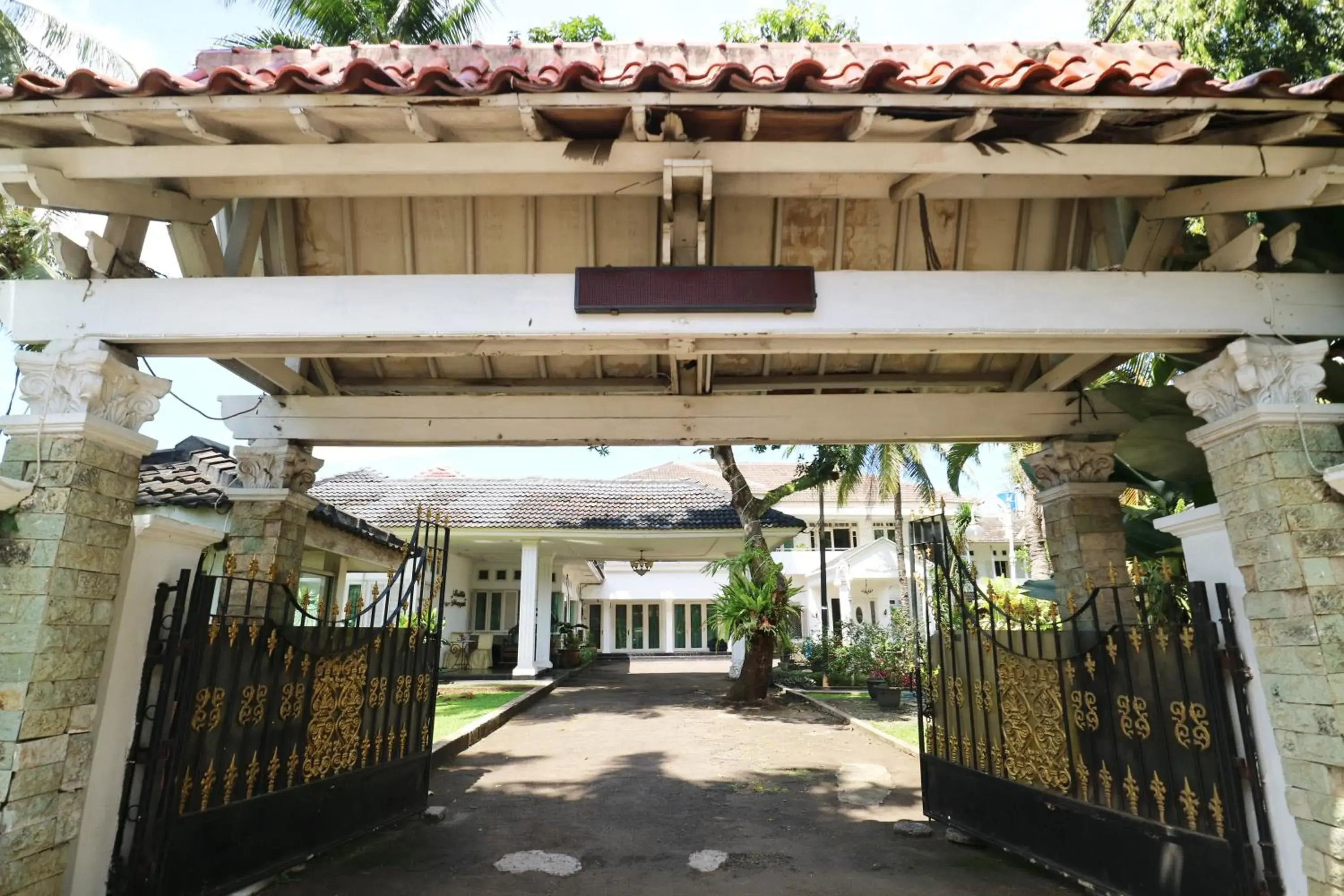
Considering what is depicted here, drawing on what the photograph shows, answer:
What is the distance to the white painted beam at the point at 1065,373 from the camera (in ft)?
17.1

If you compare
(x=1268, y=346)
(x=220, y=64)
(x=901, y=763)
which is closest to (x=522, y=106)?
(x=220, y=64)

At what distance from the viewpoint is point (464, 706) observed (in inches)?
439

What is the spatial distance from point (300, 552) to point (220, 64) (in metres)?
3.85

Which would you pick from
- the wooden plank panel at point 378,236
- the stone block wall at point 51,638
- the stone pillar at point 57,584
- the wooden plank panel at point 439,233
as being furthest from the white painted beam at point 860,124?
the stone block wall at point 51,638

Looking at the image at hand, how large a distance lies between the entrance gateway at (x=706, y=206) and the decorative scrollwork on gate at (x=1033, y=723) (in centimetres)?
24

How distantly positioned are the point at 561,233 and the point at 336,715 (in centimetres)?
349

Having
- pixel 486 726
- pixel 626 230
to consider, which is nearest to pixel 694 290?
pixel 626 230

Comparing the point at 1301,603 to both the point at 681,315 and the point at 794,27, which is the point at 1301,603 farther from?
the point at 794,27

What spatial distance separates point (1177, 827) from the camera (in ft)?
10.8

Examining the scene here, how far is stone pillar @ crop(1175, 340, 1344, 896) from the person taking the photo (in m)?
2.85

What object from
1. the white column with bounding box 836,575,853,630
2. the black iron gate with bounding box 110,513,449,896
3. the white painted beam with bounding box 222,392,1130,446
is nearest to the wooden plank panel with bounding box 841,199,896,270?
the white painted beam with bounding box 222,392,1130,446

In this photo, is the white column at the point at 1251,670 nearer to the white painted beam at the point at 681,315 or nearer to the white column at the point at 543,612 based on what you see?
the white painted beam at the point at 681,315

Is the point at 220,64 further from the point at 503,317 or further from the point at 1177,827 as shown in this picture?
the point at 1177,827

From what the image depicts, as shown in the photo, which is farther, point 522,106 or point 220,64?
point 220,64
